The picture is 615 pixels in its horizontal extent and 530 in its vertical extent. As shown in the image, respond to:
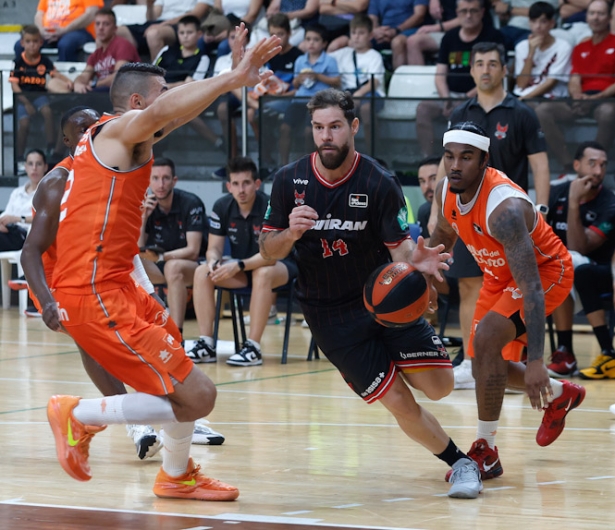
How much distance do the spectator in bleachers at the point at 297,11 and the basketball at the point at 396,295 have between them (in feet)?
29.6

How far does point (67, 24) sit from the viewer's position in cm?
1480

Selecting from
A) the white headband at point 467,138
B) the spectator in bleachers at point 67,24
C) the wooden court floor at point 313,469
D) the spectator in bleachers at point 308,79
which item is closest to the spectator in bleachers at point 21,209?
the spectator in bleachers at point 67,24

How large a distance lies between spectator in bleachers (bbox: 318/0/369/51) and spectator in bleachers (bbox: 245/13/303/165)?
73 cm

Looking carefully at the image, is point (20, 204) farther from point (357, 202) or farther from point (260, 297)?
point (357, 202)

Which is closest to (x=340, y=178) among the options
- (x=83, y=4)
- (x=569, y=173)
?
(x=569, y=173)

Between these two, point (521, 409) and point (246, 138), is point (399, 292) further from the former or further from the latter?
point (246, 138)

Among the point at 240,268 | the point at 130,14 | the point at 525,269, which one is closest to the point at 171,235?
the point at 240,268

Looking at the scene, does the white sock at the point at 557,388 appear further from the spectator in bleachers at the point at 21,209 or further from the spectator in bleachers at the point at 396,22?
the spectator in bleachers at the point at 21,209

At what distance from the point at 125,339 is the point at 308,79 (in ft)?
26.5

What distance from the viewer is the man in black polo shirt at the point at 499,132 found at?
7.73 metres

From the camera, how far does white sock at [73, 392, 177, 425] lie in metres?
4.44

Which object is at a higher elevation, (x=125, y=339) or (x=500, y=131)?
(x=500, y=131)

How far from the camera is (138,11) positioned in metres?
15.2

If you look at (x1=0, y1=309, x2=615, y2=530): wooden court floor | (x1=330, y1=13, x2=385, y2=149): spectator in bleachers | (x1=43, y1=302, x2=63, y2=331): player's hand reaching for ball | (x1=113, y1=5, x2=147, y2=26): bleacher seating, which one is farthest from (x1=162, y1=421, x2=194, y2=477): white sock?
(x1=113, y1=5, x2=147, y2=26): bleacher seating
